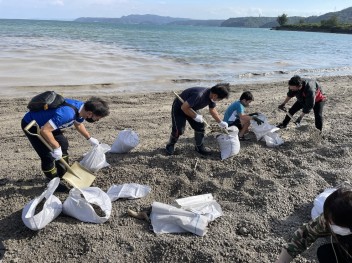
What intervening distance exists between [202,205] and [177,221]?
44cm

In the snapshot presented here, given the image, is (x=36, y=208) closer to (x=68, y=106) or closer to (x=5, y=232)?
(x=5, y=232)

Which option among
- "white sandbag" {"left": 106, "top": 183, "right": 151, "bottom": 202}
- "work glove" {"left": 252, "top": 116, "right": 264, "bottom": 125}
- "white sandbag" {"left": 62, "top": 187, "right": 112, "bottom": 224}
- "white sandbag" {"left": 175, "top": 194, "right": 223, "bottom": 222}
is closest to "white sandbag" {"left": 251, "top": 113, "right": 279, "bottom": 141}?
"work glove" {"left": 252, "top": 116, "right": 264, "bottom": 125}

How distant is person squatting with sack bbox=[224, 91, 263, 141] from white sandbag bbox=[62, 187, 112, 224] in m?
2.88

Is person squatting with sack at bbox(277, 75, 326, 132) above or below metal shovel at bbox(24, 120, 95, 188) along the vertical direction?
above

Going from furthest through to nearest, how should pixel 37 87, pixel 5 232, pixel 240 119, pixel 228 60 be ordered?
pixel 228 60
pixel 37 87
pixel 240 119
pixel 5 232

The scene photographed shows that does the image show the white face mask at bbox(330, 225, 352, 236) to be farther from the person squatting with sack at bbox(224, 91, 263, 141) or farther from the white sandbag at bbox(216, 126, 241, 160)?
the person squatting with sack at bbox(224, 91, 263, 141)

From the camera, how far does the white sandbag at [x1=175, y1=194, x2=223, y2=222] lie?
3.34 metres

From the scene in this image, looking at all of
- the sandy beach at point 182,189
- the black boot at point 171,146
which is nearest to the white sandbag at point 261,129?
the sandy beach at point 182,189

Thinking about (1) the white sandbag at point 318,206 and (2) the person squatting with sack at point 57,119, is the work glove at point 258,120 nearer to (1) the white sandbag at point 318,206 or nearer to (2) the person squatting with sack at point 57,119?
(1) the white sandbag at point 318,206

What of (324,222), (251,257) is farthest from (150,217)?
(324,222)

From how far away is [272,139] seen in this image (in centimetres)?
535

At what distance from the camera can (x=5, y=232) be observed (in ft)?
10.3

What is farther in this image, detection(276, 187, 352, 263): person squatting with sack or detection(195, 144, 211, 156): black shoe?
detection(195, 144, 211, 156): black shoe

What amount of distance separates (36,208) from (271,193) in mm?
2420
